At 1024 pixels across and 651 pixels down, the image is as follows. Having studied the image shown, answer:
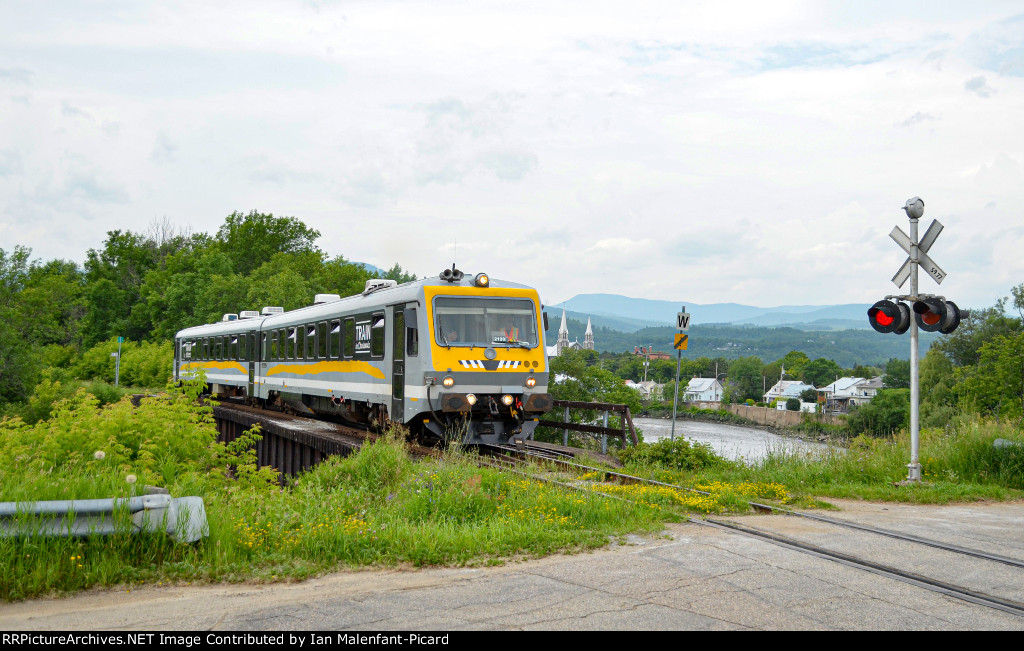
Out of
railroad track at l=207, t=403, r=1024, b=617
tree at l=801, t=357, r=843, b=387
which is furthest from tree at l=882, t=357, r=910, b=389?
railroad track at l=207, t=403, r=1024, b=617

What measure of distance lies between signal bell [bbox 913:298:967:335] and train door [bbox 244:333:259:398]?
20.6m

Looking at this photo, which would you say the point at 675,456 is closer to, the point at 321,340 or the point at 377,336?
the point at 377,336

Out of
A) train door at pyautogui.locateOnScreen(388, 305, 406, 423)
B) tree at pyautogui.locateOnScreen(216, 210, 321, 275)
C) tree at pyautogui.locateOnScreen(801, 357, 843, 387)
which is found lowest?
tree at pyautogui.locateOnScreen(801, 357, 843, 387)

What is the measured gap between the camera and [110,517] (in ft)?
20.4

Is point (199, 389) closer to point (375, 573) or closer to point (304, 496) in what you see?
point (304, 496)

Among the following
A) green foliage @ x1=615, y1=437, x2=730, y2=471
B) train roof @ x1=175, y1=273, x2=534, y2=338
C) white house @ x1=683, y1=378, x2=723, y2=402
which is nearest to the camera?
green foliage @ x1=615, y1=437, x2=730, y2=471

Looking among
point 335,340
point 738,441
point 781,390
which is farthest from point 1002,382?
point 781,390

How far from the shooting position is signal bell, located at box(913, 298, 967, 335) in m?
12.2

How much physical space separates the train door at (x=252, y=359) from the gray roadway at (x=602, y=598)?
22.2 metres

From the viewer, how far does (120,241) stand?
88.8 meters

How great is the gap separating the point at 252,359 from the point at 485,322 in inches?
578

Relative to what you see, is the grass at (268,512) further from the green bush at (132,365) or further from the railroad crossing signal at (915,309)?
the green bush at (132,365)

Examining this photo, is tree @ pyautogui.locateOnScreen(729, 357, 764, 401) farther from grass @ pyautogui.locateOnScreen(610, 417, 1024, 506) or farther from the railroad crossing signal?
the railroad crossing signal

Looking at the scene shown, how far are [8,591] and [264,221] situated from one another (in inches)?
3268
